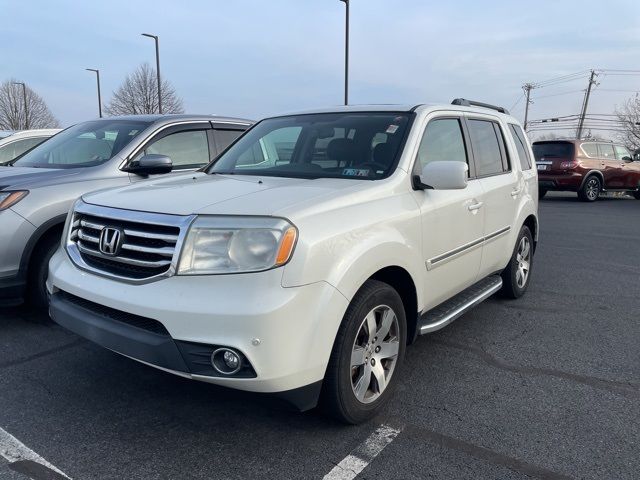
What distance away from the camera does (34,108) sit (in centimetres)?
4378

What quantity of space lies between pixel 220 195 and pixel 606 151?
1684 cm

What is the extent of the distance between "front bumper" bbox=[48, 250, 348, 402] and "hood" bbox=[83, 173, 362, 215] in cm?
37

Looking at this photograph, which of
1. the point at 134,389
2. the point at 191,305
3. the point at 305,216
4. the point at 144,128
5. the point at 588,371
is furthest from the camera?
the point at 144,128

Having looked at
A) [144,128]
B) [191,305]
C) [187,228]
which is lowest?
[191,305]

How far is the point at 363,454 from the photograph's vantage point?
8.79 feet

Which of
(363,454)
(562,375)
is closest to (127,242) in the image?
(363,454)

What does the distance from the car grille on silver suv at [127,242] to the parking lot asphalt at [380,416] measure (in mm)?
796

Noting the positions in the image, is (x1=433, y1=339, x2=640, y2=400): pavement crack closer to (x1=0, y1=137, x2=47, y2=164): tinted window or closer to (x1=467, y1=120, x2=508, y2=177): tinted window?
(x1=467, y1=120, x2=508, y2=177): tinted window

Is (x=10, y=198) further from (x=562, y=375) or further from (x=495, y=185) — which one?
(x=562, y=375)

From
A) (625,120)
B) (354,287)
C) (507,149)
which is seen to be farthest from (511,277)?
(625,120)

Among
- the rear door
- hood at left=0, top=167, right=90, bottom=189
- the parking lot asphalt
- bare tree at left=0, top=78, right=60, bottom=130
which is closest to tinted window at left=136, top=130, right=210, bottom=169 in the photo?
hood at left=0, top=167, right=90, bottom=189

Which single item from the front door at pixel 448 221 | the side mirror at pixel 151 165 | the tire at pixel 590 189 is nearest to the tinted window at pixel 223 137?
the side mirror at pixel 151 165

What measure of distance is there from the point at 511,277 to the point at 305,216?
3.26 meters

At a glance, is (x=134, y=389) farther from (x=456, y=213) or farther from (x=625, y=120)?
(x=625, y=120)
